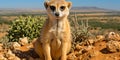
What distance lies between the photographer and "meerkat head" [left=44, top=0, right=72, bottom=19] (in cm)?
651

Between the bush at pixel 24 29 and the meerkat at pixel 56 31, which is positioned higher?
the meerkat at pixel 56 31

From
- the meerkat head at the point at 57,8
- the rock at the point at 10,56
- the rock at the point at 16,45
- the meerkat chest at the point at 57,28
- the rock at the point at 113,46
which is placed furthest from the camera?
the rock at the point at 16,45

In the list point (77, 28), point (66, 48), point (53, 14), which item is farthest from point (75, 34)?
point (53, 14)

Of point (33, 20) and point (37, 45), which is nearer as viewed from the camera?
point (37, 45)

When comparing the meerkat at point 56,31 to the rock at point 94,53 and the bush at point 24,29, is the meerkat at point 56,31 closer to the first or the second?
the rock at point 94,53

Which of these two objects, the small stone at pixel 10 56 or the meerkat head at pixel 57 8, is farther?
the small stone at pixel 10 56

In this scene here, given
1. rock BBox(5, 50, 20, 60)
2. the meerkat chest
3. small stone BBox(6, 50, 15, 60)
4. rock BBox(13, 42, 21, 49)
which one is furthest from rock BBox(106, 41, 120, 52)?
rock BBox(13, 42, 21, 49)

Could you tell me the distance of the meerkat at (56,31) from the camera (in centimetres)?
665

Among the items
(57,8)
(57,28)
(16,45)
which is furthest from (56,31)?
(16,45)

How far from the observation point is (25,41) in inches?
362

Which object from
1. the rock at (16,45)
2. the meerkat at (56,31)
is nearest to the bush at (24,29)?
the rock at (16,45)

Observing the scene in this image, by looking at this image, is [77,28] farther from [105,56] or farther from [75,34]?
[105,56]

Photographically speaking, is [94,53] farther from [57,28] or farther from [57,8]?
[57,8]

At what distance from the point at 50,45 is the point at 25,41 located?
7.78ft
